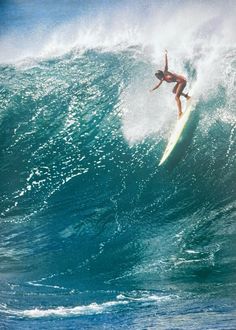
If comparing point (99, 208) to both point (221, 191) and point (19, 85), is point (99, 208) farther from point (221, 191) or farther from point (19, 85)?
point (19, 85)

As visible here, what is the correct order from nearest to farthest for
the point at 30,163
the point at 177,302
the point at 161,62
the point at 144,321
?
1. the point at 144,321
2. the point at 177,302
3. the point at 30,163
4. the point at 161,62

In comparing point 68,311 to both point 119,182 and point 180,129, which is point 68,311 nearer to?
point 119,182

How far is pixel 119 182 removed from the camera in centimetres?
943

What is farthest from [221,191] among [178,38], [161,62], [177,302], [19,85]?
[19,85]

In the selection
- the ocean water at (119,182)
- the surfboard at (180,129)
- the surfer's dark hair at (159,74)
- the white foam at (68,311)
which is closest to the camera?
the white foam at (68,311)

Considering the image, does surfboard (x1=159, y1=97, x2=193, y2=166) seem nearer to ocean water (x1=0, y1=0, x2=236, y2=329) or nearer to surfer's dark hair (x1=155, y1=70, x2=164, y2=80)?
ocean water (x1=0, y1=0, x2=236, y2=329)

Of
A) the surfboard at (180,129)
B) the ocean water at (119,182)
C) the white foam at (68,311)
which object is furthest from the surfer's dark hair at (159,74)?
the white foam at (68,311)

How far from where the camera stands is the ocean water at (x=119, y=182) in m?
6.19

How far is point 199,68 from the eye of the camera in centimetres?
1089

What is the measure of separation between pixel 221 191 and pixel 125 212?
2.42m

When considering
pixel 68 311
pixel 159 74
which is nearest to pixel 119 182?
pixel 159 74

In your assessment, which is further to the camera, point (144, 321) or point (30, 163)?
point (30, 163)

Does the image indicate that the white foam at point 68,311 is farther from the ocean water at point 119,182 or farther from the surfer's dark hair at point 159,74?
the surfer's dark hair at point 159,74

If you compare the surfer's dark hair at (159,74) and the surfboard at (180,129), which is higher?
the surfer's dark hair at (159,74)
